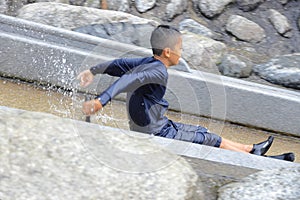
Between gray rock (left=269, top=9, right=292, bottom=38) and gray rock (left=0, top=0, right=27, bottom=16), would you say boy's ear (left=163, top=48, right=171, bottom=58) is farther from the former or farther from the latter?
gray rock (left=269, top=9, right=292, bottom=38)

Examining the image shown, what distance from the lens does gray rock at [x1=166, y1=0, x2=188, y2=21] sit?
610 cm

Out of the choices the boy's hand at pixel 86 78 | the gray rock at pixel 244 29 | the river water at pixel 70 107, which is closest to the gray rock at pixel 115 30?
the river water at pixel 70 107

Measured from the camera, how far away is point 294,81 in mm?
5172

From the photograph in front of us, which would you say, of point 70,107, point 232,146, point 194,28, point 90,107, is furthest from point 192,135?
point 194,28

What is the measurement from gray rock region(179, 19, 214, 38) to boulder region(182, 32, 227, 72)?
0.30 m

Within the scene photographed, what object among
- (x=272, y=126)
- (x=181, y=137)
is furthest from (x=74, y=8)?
(x=181, y=137)

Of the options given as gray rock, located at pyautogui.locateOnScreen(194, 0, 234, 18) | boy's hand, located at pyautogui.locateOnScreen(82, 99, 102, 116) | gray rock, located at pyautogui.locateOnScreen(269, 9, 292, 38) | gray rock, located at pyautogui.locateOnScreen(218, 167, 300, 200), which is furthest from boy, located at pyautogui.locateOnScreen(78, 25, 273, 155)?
gray rock, located at pyautogui.locateOnScreen(269, 9, 292, 38)

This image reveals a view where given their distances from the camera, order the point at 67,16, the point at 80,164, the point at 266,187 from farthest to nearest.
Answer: the point at 67,16 → the point at 266,187 → the point at 80,164

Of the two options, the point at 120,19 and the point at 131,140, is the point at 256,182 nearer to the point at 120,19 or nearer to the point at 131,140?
the point at 131,140

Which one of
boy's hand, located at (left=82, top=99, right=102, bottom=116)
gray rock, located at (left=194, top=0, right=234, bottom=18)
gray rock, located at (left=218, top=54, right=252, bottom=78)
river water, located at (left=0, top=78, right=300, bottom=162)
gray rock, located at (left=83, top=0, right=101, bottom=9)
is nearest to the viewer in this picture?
boy's hand, located at (left=82, top=99, right=102, bottom=116)

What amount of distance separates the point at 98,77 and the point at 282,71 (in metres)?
1.87

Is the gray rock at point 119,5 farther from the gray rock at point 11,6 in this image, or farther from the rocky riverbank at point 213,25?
the gray rock at point 11,6

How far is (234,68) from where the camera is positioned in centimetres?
522

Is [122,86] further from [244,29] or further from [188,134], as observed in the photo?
[244,29]
